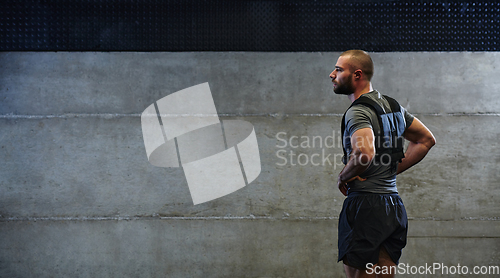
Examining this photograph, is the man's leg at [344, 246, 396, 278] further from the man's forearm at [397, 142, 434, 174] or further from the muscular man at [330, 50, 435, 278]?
the man's forearm at [397, 142, 434, 174]

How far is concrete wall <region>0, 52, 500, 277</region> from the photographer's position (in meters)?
2.78

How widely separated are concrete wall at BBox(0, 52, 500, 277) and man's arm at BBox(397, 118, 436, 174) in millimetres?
889

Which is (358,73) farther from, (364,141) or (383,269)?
(383,269)

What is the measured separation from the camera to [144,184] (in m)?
2.79

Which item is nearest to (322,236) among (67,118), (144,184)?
(144,184)

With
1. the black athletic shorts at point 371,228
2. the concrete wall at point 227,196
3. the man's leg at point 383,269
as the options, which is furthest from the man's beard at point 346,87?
the concrete wall at point 227,196

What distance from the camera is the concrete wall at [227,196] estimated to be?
278 centimetres

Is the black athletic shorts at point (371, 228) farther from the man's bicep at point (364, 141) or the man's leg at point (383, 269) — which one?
the man's bicep at point (364, 141)
